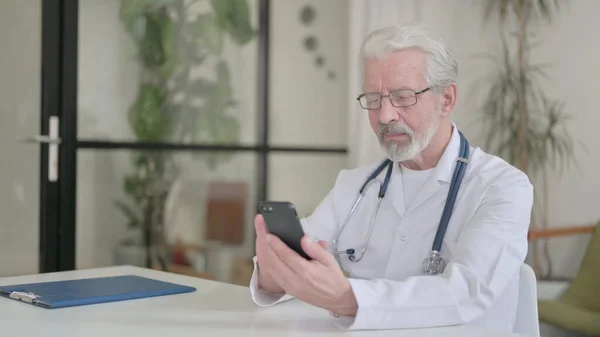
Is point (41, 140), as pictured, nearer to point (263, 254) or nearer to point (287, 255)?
point (263, 254)

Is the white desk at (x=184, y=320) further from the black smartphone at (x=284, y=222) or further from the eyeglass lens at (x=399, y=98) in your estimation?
the eyeglass lens at (x=399, y=98)

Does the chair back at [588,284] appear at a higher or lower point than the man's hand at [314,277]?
lower

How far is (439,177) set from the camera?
2215 mm

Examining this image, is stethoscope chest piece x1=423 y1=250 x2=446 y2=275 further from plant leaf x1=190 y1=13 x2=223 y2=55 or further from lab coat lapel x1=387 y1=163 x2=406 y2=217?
plant leaf x1=190 y1=13 x2=223 y2=55

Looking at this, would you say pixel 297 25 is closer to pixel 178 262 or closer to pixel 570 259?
pixel 178 262

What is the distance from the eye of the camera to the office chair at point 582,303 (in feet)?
12.4

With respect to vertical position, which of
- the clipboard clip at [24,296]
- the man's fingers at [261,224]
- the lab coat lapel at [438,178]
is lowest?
the clipboard clip at [24,296]

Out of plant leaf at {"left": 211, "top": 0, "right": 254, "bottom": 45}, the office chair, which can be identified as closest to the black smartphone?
the office chair

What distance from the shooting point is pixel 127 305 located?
196 centimetres

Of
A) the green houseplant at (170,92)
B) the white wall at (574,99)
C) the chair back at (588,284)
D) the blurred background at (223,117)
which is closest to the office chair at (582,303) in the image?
the chair back at (588,284)

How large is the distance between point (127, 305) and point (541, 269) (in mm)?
3376

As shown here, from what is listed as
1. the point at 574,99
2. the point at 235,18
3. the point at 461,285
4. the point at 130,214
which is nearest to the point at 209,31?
the point at 235,18

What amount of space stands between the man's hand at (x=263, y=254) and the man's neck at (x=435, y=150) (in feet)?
1.99

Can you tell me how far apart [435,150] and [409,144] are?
12 centimetres
